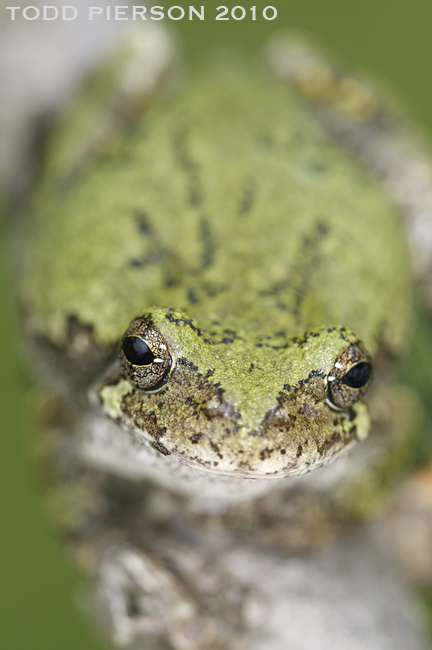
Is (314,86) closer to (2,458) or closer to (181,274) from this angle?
(181,274)

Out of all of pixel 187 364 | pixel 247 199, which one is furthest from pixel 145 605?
pixel 247 199

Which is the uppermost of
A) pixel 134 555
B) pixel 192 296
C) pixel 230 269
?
pixel 230 269

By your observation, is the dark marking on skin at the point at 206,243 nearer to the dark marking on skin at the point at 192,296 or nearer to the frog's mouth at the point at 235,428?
the dark marking on skin at the point at 192,296

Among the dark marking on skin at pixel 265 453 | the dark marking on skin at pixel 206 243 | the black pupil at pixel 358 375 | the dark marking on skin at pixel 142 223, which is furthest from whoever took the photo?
the dark marking on skin at pixel 142 223

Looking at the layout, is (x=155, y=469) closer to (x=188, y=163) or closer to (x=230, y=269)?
(x=230, y=269)

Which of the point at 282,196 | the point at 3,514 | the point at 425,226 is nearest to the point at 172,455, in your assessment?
the point at 282,196

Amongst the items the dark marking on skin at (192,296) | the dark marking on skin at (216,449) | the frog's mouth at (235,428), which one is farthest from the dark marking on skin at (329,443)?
the dark marking on skin at (192,296)

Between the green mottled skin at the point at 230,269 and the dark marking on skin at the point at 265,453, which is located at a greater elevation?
the green mottled skin at the point at 230,269

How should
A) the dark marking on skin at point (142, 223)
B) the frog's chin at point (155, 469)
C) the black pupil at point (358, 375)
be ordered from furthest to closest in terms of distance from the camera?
the dark marking on skin at point (142, 223) < the frog's chin at point (155, 469) < the black pupil at point (358, 375)
